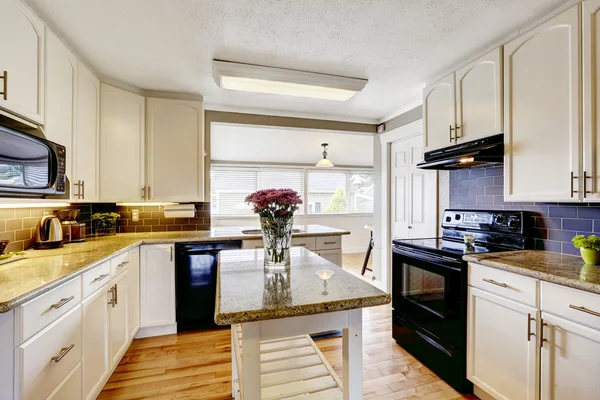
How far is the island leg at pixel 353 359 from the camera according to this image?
1.03 metres

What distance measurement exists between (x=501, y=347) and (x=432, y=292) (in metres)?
0.49

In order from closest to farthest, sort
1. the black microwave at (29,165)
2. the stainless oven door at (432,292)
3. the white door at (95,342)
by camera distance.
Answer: the black microwave at (29,165), the white door at (95,342), the stainless oven door at (432,292)

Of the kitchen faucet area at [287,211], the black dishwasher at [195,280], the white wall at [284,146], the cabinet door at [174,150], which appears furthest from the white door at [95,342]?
the white wall at [284,146]

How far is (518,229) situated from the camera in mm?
1964

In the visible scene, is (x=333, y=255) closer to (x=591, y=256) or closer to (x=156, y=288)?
(x=156, y=288)

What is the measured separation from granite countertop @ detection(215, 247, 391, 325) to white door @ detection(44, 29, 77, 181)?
1.42 m

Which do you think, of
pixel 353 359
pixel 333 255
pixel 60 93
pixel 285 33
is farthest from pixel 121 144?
pixel 353 359

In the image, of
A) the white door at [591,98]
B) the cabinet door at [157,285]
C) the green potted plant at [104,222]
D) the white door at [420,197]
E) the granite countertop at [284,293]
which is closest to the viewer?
the granite countertop at [284,293]

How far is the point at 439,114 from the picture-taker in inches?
90.4

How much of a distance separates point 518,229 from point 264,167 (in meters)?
4.65

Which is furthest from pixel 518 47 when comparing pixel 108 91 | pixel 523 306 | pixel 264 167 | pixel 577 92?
pixel 264 167

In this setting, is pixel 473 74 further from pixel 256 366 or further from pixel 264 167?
pixel 264 167

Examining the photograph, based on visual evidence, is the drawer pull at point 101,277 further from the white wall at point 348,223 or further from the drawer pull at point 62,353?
the white wall at point 348,223

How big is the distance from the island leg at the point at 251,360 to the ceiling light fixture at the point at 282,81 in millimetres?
1894
